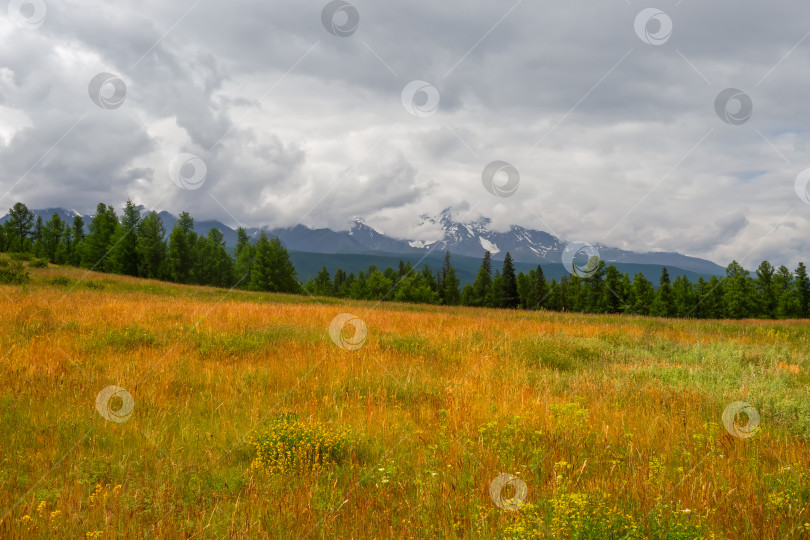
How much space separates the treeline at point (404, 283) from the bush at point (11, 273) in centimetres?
3623

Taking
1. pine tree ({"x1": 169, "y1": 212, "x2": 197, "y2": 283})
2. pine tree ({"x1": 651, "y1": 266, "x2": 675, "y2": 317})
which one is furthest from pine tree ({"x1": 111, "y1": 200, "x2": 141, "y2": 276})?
pine tree ({"x1": 651, "y1": 266, "x2": 675, "y2": 317})

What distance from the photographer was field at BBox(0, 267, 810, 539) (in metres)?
2.94

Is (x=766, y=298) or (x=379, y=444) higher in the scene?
(x=766, y=298)

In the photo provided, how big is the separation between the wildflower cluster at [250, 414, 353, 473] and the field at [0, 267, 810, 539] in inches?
1.0

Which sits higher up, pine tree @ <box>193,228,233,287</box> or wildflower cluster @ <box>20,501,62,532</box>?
pine tree @ <box>193,228,233,287</box>

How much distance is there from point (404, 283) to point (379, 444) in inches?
3442

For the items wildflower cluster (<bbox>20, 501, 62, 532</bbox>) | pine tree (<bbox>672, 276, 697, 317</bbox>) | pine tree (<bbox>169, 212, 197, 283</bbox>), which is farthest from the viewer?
pine tree (<bbox>672, 276, 697, 317</bbox>)

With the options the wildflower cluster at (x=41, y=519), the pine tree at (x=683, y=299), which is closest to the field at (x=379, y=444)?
the wildflower cluster at (x=41, y=519)

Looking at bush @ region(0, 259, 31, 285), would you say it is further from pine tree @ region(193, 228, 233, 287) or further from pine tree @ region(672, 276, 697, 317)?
pine tree @ region(672, 276, 697, 317)

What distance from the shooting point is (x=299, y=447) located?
4.01 meters

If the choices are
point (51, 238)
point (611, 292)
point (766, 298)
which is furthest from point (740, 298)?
point (51, 238)

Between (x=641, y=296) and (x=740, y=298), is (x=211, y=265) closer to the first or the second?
(x=641, y=296)

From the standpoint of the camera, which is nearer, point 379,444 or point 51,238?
point 379,444

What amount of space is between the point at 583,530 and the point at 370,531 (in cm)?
132
